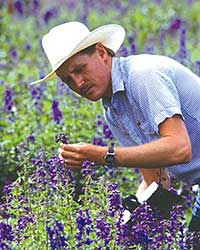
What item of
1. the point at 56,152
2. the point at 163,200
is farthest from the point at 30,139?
the point at 163,200

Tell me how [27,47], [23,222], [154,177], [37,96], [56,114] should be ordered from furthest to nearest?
[27,47] → [37,96] → [56,114] → [154,177] → [23,222]

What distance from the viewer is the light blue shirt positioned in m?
3.67

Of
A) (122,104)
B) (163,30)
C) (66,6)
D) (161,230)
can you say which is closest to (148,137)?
(122,104)

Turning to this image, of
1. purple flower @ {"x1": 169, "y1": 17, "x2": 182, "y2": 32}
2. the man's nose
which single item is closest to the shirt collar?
the man's nose

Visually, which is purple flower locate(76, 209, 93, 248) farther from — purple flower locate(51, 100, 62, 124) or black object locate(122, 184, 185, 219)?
purple flower locate(51, 100, 62, 124)

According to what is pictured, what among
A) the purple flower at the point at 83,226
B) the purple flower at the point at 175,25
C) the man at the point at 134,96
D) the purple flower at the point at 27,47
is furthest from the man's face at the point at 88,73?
the purple flower at the point at 175,25

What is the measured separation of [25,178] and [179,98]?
2.52ft

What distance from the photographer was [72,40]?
12.7 feet

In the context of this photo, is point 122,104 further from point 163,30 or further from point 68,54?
point 163,30

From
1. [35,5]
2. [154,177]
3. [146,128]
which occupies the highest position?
[146,128]

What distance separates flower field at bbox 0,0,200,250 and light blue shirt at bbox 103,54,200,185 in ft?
0.81

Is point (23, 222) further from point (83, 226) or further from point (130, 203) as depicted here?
point (130, 203)

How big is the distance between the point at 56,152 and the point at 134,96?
74.1 inches

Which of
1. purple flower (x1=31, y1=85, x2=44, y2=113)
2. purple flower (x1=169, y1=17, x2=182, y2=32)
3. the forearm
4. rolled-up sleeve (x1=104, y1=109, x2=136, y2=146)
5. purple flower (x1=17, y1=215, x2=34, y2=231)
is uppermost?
the forearm
